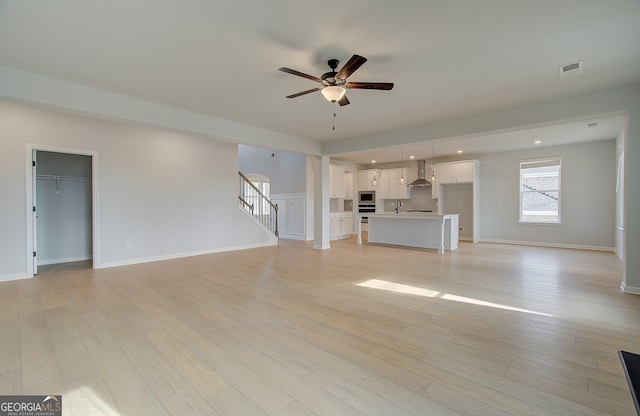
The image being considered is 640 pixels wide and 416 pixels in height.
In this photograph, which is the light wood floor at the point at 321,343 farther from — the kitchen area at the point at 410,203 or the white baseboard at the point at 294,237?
the white baseboard at the point at 294,237

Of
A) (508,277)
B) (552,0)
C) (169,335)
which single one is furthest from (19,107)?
(508,277)

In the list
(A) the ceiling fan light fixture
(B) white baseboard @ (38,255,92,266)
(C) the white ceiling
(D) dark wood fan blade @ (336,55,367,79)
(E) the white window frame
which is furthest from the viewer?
(E) the white window frame

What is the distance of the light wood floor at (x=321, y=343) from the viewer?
1673mm

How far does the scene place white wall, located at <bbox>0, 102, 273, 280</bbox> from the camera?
4422 mm

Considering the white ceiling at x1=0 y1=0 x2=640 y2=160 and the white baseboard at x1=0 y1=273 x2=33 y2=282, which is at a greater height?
the white ceiling at x1=0 y1=0 x2=640 y2=160

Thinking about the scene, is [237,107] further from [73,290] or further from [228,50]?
[73,290]

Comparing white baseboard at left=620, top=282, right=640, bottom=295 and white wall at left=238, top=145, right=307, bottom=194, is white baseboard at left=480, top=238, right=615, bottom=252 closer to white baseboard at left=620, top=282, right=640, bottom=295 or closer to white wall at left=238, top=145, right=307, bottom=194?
white baseboard at left=620, top=282, right=640, bottom=295

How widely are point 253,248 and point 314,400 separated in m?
5.97

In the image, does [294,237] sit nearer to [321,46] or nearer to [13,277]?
[13,277]

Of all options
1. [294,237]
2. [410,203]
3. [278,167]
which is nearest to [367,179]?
[410,203]

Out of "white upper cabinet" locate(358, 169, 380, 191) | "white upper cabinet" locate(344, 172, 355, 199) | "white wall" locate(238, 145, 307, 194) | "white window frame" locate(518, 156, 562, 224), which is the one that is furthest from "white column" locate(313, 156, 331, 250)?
"white window frame" locate(518, 156, 562, 224)

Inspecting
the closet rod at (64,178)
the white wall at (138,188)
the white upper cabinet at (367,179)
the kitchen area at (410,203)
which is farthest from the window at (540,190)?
the closet rod at (64,178)

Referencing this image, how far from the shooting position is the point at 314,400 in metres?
1.66

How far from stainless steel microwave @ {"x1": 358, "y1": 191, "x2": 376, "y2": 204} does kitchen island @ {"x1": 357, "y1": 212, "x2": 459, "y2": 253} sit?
2355mm
